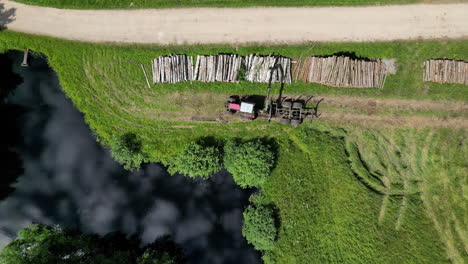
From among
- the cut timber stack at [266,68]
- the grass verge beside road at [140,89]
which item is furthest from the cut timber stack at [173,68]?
the cut timber stack at [266,68]

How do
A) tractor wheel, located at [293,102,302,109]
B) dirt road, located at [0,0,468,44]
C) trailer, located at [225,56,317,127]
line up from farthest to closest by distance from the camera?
dirt road, located at [0,0,468,44] < trailer, located at [225,56,317,127] < tractor wheel, located at [293,102,302,109]

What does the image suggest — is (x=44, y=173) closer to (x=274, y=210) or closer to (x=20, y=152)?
(x=20, y=152)

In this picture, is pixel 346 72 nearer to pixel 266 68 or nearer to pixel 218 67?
pixel 266 68

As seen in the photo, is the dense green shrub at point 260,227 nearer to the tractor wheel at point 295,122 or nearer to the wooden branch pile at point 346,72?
the tractor wheel at point 295,122

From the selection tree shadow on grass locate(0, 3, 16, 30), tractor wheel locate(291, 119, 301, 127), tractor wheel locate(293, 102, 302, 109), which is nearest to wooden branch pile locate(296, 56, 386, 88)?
tractor wheel locate(293, 102, 302, 109)

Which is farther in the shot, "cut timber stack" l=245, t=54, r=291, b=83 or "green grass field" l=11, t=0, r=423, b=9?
"green grass field" l=11, t=0, r=423, b=9

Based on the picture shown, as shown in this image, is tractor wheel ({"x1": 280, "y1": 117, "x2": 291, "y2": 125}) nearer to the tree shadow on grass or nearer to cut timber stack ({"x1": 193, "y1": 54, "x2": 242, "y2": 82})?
cut timber stack ({"x1": 193, "y1": 54, "x2": 242, "y2": 82})
